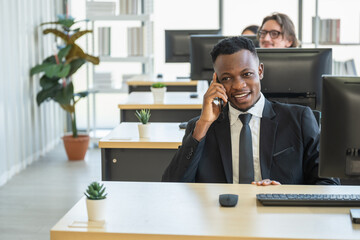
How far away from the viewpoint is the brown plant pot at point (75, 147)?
622 centimetres

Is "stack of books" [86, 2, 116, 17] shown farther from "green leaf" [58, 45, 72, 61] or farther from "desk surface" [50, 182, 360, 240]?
"desk surface" [50, 182, 360, 240]

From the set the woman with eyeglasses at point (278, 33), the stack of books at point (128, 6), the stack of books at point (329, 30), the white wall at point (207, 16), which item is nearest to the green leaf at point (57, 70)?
the stack of books at point (128, 6)

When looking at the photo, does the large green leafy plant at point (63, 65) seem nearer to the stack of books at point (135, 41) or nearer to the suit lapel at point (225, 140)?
the stack of books at point (135, 41)

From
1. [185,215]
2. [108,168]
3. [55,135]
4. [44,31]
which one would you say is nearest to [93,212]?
[185,215]

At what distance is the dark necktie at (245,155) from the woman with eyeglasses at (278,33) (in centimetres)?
212

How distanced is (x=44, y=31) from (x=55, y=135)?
1448 millimetres

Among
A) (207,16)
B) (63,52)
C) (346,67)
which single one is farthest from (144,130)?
(207,16)

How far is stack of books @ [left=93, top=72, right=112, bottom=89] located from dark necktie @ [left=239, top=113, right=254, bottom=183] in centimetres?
462

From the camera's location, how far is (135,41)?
268 inches

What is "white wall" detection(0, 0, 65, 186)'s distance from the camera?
5393 millimetres

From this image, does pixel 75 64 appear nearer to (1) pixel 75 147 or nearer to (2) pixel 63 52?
(2) pixel 63 52

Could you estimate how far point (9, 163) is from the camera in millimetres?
5496

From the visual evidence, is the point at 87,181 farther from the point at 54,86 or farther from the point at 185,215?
the point at 185,215

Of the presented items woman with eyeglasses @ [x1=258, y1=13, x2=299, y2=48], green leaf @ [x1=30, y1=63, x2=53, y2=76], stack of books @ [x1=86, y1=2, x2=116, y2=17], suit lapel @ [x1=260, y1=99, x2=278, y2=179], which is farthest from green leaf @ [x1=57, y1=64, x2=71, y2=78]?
suit lapel @ [x1=260, y1=99, x2=278, y2=179]
